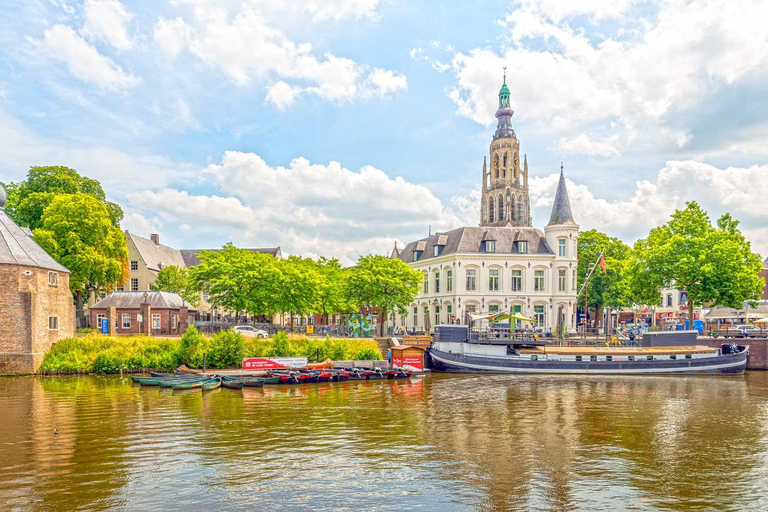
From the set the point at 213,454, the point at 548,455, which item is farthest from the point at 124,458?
the point at 548,455

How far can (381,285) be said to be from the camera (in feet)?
186

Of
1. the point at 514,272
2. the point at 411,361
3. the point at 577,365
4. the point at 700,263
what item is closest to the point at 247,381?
the point at 411,361

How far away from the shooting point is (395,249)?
91.6 meters

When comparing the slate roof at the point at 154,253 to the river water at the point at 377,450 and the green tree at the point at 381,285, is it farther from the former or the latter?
the river water at the point at 377,450

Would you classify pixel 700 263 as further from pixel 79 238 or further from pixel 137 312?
pixel 79 238

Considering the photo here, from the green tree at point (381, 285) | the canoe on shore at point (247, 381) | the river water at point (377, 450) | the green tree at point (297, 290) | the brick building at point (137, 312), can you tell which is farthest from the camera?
the green tree at point (381, 285)

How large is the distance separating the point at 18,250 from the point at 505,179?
90.9 meters

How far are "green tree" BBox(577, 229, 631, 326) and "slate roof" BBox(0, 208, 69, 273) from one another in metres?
56.8

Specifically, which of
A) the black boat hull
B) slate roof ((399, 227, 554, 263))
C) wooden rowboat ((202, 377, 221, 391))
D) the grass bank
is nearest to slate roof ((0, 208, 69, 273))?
the grass bank

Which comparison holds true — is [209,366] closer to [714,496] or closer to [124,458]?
[124,458]

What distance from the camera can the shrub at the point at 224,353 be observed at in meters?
41.1

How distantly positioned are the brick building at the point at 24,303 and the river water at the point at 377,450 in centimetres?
632

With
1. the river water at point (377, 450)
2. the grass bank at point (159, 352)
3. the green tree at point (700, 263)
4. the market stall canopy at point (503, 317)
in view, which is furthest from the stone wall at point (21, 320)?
the green tree at point (700, 263)

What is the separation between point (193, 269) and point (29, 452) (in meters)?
Answer: 37.5
